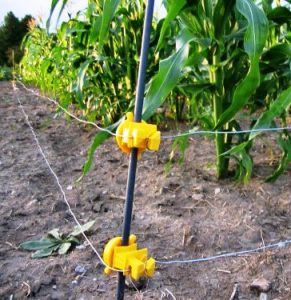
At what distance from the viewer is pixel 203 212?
144 centimetres

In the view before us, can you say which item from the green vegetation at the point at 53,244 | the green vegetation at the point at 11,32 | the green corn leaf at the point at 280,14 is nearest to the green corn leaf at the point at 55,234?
the green vegetation at the point at 53,244

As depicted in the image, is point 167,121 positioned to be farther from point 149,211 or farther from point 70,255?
point 70,255

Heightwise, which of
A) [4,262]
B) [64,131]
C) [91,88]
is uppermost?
[91,88]

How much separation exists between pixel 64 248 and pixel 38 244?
95mm

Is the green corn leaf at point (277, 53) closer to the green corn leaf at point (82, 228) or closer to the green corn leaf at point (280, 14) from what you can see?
the green corn leaf at point (280, 14)

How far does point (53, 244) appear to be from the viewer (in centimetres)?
129

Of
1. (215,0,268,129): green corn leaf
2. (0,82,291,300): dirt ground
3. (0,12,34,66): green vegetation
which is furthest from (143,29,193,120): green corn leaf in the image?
(0,12,34,66): green vegetation

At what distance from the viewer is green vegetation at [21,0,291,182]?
104 centimetres

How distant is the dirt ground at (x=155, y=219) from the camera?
111 cm

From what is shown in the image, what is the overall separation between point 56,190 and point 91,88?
0.95 meters

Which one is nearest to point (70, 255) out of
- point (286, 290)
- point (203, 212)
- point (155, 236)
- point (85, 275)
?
point (85, 275)

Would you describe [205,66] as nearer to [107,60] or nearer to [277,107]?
[277,107]

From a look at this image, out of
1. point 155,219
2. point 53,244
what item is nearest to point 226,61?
point 155,219

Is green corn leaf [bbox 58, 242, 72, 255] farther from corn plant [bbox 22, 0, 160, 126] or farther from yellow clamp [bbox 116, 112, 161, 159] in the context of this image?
corn plant [bbox 22, 0, 160, 126]
